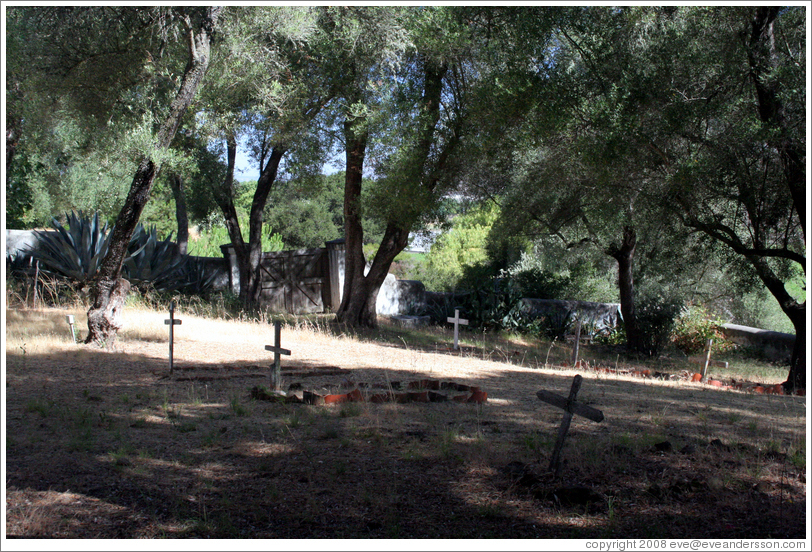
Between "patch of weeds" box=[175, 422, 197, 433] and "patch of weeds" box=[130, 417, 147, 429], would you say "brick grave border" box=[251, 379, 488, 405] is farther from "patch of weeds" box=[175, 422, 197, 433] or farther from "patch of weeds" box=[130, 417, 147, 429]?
"patch of weeds" box=[130, 417, 147, 429]

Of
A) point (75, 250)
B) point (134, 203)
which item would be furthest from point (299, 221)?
point (134, 203)

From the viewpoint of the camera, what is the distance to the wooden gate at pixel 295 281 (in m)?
18.8

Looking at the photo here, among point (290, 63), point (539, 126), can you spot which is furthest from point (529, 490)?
point (290, 63)

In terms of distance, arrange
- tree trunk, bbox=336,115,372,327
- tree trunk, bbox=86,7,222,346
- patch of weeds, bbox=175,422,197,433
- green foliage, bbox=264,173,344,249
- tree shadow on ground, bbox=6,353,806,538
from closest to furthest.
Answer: tree shadow on ground, bbox=6,353,806,538
patch of weeds, bbox=175,422,197,433
tree trunk, bbox=86,7,222,346
tree trunk, bbox=336,115,372,327
green foliage, bbox=264,173,344,249

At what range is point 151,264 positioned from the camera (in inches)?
571

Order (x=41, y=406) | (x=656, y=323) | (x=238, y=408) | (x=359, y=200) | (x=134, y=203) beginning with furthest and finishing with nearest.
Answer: (x=656, y=323) → (x=359, y=200) → (x=134, y=203) → (x=238, y=408) → (x=41, y=406)

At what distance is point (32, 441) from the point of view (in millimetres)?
4809

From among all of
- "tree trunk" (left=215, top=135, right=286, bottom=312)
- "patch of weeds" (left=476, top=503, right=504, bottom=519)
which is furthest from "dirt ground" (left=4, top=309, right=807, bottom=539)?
"tree trunk" (left=215, top=135, right=286, bottom=312)

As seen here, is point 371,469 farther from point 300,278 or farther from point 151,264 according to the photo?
point 300,278

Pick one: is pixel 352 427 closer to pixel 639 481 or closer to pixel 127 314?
pixel 639 481

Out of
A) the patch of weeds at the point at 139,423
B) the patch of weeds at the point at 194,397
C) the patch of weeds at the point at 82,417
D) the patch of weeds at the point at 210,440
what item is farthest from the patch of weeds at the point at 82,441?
the patch of weeds at the point at 194,397

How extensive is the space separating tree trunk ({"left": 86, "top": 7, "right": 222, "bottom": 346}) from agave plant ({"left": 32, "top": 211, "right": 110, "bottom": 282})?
4.67m

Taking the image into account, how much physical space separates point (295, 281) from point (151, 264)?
524 cm

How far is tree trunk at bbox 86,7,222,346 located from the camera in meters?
8.52
